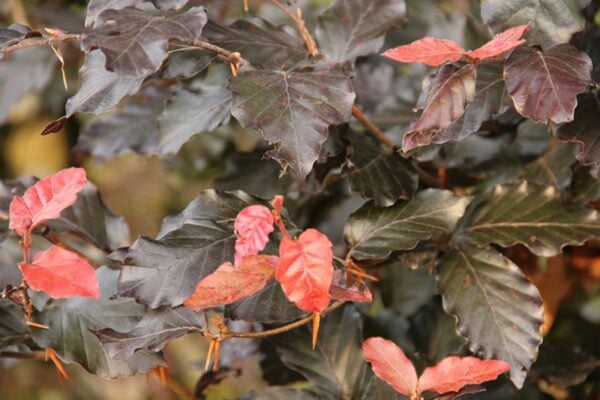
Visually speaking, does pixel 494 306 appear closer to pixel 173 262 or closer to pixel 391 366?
pixel 391 366

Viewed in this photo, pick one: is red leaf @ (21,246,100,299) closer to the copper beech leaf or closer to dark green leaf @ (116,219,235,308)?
dark green leaf @ (116,219,235,308)

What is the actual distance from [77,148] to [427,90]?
2.02ft

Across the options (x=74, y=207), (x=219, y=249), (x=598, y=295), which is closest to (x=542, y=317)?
(x=219, y=249)

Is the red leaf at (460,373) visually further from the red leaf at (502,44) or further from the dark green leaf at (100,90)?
the dark green leaf at (100,90)

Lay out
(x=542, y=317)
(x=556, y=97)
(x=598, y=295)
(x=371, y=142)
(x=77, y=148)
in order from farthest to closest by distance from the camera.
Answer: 1. (x=598, y=295)
2. (x=77, y=148)
3. (x=371, y=142)
4. (x=542, y=317)
5. (x=556, y=97)

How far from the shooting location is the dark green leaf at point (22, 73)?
51.6 inches

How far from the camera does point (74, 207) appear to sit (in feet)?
3.10

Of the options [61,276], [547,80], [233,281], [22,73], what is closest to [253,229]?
[233,281]

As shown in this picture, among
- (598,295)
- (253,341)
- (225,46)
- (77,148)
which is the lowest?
(598,295)

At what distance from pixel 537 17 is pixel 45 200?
0.47 meters

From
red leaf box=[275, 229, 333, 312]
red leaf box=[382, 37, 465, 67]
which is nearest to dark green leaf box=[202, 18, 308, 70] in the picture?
red leaf box=[382, 37, 465, 67]

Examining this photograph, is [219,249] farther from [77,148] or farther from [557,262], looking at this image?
[557,262]

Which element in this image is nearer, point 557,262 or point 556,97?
point 556,97

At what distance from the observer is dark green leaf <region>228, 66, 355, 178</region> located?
0.70 m
